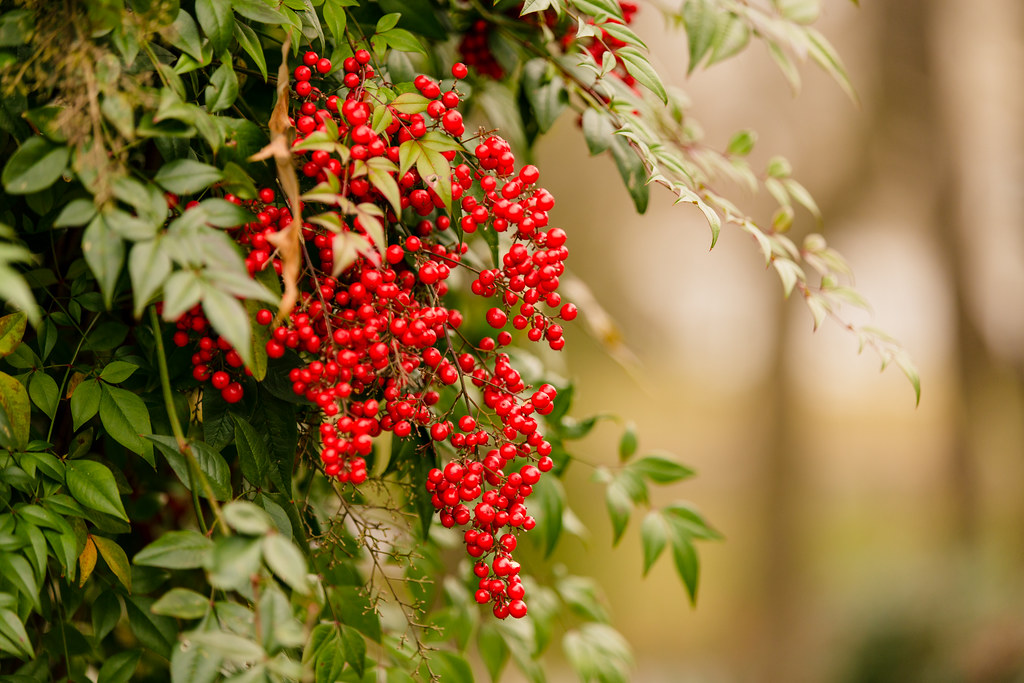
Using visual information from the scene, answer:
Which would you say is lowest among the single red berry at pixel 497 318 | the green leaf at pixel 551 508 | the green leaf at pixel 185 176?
the green leaf at pixel 551 508

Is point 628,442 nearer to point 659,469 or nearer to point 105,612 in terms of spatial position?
point 659,469

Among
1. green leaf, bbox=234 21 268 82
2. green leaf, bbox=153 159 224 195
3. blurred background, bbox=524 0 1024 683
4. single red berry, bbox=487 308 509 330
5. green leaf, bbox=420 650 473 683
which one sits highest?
green leaf, bbox=234 21 268 82

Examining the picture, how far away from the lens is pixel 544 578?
3.37 ft

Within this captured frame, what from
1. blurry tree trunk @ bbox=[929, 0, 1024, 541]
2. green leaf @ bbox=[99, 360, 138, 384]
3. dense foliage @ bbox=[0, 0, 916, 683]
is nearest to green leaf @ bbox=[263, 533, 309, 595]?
dense foliage @ bbox=[0, 0, 916, 683]

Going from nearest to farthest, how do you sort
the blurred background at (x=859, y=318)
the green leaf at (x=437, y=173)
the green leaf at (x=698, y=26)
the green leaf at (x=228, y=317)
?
the green leaf at (x=228, y=317) → the green leaf at (x=437, y=173) → the green leaf at (x=698, y=26) → the blurred background at (x=859, y=318)

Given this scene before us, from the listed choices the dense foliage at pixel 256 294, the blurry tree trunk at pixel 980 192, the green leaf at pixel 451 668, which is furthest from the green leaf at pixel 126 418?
the blurry tree trunk at pixel 980 192

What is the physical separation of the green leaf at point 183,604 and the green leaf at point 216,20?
33cm

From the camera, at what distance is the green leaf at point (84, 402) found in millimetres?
514

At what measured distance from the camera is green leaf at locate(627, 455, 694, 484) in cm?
86

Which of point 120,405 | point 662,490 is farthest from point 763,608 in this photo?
point 120,405

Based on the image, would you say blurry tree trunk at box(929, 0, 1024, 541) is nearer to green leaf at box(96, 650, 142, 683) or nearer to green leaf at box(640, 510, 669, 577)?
green leaf at box(640, 510, 669, 577)

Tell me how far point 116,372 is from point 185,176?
181mm

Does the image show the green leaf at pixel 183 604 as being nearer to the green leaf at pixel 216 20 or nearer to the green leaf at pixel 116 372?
the green leaf at pixel 116 372

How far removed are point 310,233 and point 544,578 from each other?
27.3 inches
